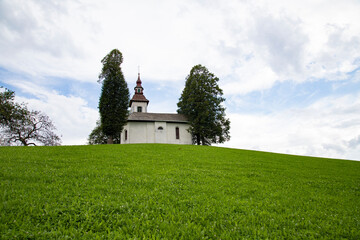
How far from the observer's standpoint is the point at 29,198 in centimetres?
554

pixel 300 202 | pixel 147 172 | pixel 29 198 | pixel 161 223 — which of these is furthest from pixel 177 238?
pixel 147 172

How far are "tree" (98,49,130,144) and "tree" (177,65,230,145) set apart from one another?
13669 mm

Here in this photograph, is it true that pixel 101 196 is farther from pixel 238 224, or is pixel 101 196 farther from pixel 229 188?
pixel 229 188

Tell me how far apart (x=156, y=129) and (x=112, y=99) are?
1111 cm

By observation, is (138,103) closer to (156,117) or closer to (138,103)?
(138,103)

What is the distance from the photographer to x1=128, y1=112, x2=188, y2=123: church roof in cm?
4146

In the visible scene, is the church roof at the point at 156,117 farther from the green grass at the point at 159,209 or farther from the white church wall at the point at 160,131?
the green grass at the point at 159,209

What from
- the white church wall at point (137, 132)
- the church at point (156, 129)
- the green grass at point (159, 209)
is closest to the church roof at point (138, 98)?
the church at point (156, 129)

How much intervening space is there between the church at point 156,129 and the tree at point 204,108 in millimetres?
2271

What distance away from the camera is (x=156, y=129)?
4216 centimetres

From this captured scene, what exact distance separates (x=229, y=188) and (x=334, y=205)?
→ 3714 mm

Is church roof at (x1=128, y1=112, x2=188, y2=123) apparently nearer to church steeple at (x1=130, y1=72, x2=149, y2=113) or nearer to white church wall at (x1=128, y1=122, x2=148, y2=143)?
white church wall at (x1=128, y1=122, x2=148, y2=143)

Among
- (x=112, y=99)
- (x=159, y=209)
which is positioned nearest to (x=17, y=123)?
(x=112, y=99)

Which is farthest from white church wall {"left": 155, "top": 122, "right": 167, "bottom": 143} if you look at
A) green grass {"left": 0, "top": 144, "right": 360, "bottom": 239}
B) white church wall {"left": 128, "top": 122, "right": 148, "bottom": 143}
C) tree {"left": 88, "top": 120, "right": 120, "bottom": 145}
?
green grass {"left": 0, "top": 144, "right": 360, "bottom": 239}
